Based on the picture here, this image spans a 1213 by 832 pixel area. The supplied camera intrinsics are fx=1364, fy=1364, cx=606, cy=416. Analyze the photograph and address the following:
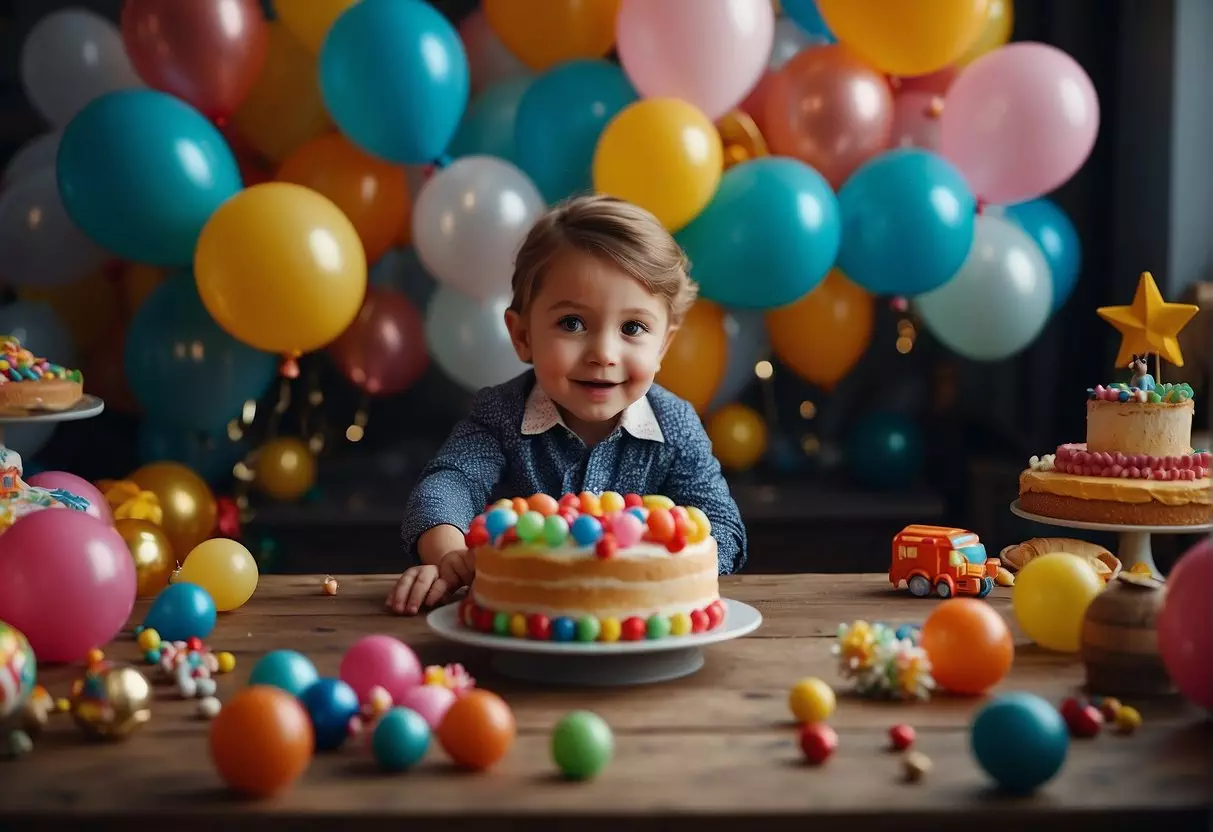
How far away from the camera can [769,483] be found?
14.0 feet

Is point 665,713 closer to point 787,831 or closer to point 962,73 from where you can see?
point 787,831

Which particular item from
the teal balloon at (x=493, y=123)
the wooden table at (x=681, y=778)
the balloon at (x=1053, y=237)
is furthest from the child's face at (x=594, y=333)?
the balloon at (x=1053, y=237)

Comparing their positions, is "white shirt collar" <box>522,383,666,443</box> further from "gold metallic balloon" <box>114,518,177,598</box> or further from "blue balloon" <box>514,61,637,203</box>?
"blue balloon" <box>514,61,637,203</box>

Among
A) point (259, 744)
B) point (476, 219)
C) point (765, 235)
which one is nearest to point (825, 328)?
point (765, 235)

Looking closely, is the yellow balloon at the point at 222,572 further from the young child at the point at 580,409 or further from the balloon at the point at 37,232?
the balloon at the point at 37,232

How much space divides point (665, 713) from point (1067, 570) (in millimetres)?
491

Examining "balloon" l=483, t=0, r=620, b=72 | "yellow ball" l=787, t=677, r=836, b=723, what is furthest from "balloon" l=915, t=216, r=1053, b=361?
"yellow ball" l=787, t=677, r=836, b=723

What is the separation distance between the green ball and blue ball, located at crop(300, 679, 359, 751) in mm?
193

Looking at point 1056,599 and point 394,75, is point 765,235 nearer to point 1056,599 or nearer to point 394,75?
point 394,75

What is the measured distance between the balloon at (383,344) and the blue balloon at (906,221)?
1131 mm

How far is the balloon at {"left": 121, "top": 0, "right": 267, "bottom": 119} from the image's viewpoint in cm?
310

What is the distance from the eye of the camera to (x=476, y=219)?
3.07 metres

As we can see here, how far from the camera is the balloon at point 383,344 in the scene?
349 centimetres

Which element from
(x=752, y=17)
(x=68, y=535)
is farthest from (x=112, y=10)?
(x=68, y=535)
